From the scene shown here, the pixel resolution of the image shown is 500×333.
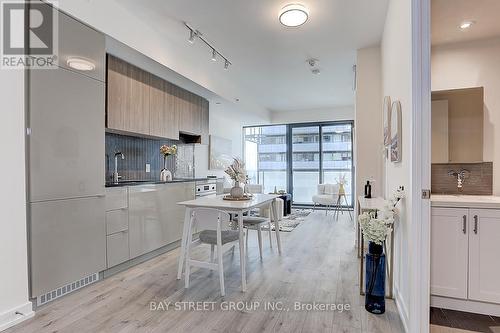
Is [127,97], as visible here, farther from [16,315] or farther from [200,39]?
[16,315]

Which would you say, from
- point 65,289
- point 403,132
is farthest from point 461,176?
point 65,289

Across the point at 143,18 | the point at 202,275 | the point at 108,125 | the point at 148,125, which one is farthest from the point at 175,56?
the point at 202,275

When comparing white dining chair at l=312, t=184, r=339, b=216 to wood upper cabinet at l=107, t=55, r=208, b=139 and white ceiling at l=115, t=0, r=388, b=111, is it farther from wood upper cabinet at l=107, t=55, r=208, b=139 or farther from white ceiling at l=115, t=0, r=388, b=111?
wood upper cabinet at l=107, t=55, r=208, b=139

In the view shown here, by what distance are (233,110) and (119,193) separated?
138 inches

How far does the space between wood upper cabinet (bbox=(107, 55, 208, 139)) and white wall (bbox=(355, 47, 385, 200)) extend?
255cm

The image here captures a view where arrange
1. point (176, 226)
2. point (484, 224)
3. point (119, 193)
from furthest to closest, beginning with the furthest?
1. point (176, 226)
2. point (119, 193)
3. point (484, 224)

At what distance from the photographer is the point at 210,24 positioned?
3020 millimetres

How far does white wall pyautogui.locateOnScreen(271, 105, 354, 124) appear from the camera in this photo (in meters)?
7.00

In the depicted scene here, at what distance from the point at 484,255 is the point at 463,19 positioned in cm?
198

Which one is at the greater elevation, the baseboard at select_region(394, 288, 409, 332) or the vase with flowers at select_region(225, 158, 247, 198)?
the vase with flowers at select_region(225, 158, 247, 198)

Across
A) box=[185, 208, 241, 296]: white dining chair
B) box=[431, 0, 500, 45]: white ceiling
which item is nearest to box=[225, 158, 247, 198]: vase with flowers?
box=[185, 208, 241, 296]: white dining chair

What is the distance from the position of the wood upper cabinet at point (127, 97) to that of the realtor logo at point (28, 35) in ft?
2.45

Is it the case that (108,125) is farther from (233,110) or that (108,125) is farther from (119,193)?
(233,110)

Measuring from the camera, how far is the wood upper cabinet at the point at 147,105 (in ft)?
10.0
